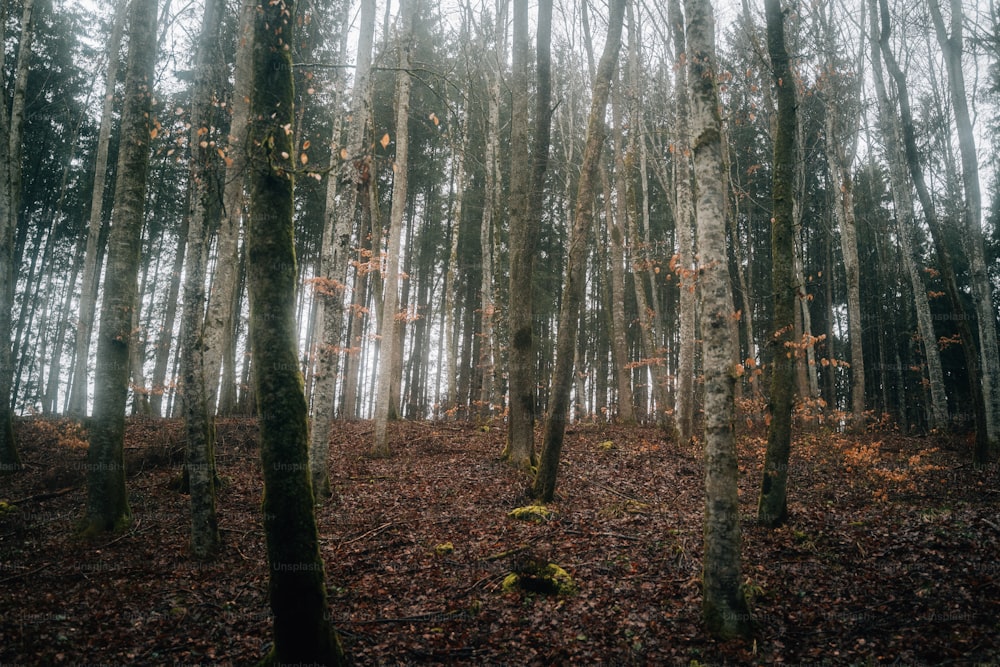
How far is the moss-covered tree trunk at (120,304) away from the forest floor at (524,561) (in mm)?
651

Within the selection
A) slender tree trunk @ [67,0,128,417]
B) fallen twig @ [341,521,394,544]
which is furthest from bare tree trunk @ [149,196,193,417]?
fallen twig @ [341,521,394,544]

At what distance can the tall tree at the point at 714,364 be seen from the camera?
4.61 m

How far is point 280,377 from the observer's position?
3709mm

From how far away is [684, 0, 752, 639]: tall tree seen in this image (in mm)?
4613

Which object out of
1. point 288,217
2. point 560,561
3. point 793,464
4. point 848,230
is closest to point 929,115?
point 848,230

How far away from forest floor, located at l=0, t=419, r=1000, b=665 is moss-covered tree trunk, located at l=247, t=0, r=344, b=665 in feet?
4.07

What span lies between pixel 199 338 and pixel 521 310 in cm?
565

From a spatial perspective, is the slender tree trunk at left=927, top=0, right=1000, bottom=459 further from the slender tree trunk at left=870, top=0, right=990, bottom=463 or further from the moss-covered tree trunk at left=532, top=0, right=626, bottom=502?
the moss-covered tree trunk at left=532, top=0, right=626, bottom=502

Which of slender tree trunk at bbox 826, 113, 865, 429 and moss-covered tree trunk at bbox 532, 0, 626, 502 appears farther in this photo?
slender tree trunk at bbox 826, 113, 865, 429

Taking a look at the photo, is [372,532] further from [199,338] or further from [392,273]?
[392,273]

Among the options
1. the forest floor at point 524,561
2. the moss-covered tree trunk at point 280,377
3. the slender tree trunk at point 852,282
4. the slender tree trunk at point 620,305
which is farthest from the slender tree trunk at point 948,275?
the moss-covered tree trunk at point 280,377

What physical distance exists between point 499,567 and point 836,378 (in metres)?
31.9

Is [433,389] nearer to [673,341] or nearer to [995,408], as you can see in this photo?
[673,341]

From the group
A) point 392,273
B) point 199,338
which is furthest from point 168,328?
point 199,338
